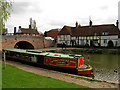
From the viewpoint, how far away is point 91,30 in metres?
40.6

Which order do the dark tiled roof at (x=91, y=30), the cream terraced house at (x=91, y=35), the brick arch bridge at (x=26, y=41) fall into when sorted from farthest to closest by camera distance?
1. the dark tiled roof at (x=91, y=30)
2. the cream terraced house at (x=91, y=35)
3. the brick arch bridge at (x=26, y=41)

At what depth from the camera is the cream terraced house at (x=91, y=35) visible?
121 feet

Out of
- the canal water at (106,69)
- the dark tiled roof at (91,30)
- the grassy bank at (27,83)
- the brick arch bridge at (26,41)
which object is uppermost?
the dark tiled roof at (91,30)

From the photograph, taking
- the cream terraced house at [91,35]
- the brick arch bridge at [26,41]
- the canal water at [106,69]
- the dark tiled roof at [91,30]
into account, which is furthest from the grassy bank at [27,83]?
the dark tiled roof at [91,30]

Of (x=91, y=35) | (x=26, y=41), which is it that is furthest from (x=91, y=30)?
(x=26, y=41)

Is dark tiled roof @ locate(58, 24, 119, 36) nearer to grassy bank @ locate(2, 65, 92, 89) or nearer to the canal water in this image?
the canal water

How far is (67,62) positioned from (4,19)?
7233mm

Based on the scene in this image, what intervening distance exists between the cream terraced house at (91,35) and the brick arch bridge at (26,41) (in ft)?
21.1

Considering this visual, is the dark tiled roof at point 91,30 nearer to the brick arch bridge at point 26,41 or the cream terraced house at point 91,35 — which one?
the cream terraced house at point 91,35

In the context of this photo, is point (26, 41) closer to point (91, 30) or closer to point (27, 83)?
point (91, 30)

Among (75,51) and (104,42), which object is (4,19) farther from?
(104,42)

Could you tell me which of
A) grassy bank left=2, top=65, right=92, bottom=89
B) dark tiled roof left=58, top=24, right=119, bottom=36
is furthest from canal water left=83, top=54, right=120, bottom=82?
dark tiled roof left=58, top=24, right=119, bottom=36

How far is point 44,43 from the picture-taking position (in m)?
40.4

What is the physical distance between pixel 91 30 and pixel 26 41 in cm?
2148
